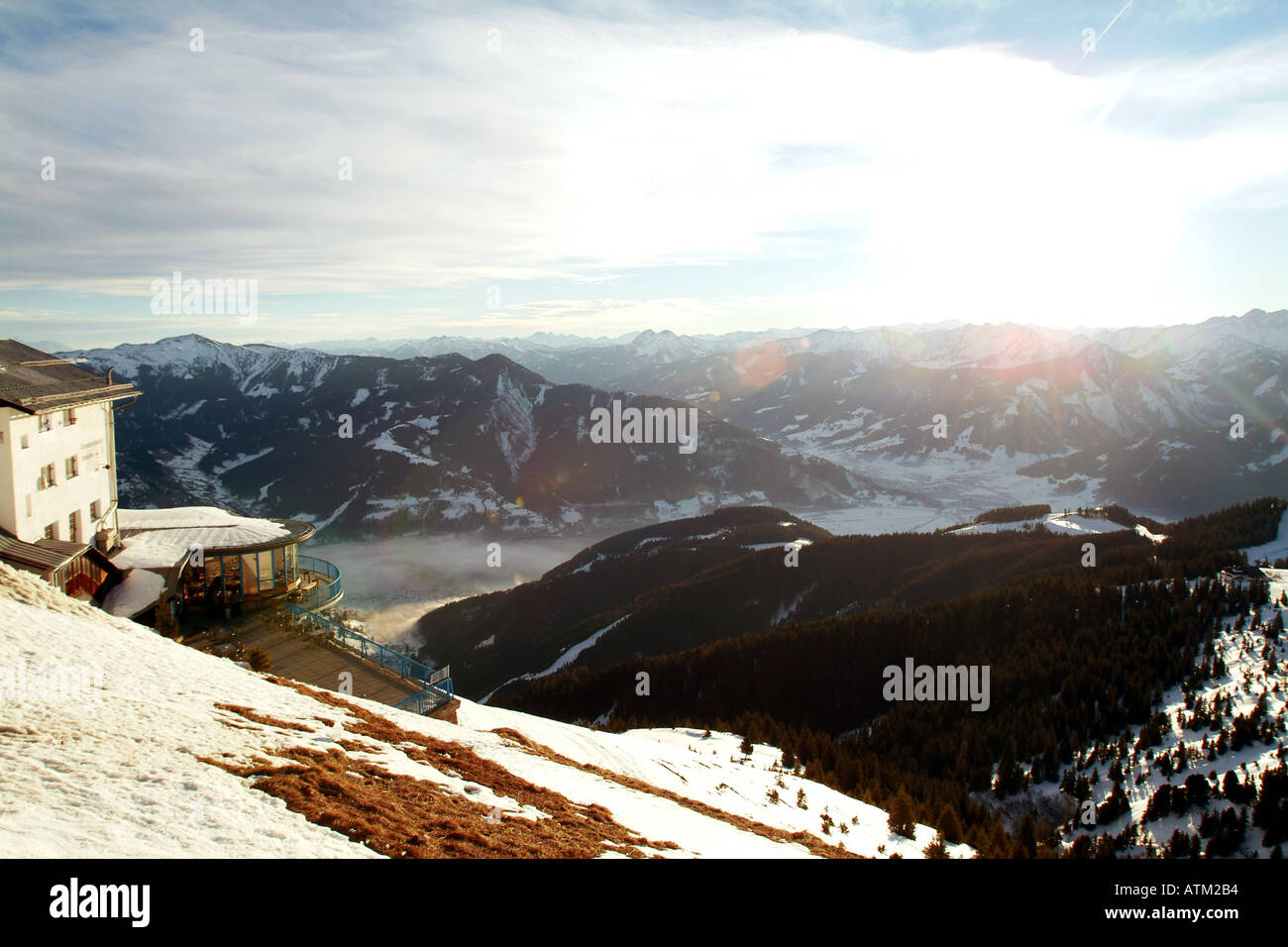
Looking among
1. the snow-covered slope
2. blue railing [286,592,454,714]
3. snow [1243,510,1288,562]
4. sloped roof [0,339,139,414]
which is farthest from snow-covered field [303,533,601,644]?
snow [1243,510,1288,562]

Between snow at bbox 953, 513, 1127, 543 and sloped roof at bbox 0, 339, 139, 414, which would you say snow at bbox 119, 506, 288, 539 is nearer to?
sloped roof at bbox 0, 339, 139, 414

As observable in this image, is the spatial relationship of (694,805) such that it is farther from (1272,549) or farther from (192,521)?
(1272,549)

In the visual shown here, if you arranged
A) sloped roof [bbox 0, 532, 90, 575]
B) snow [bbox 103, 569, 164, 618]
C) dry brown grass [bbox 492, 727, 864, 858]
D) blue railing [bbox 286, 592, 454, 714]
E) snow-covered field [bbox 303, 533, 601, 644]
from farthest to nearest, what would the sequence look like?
snow-covered field [bbox 303, 533, 601, 644] → snow [bbox 103, 569, 164, 618] → blue railing [bbox 286, 592, 454, 714] → sloped roof [bbox 0, 532, 90, 575] → dry brown grass [bbox 492, 727, 864, 858]

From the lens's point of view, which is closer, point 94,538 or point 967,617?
point 94,538

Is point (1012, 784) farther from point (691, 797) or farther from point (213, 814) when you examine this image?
point (213, 814)
